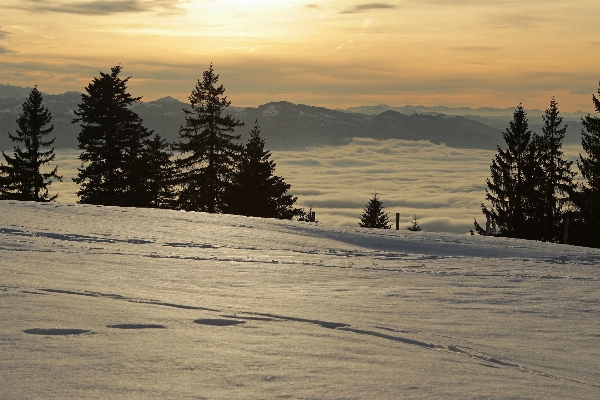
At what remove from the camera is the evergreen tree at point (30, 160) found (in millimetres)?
53469

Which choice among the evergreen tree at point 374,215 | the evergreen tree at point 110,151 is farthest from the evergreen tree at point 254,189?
the evergreen tree at point 374,215

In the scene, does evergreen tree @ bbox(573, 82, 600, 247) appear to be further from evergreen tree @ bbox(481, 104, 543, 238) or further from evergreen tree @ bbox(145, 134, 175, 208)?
evergreen tree @ bbox(145, 134, 175, 208)

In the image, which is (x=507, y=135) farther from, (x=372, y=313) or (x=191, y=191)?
(x=372, y=313)

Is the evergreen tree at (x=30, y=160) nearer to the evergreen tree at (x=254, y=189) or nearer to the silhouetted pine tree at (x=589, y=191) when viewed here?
the evergreen tree at (x=254, y=189)

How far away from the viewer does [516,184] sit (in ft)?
157

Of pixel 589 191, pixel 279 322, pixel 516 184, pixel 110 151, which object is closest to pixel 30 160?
pixel 110 151

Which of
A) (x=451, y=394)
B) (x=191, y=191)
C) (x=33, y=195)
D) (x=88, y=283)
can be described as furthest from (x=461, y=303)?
(x=33, y=195)

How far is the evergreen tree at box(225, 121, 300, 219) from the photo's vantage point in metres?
46.7

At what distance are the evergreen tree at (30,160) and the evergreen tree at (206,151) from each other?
11711mm

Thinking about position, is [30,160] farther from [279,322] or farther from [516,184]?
[279,322]

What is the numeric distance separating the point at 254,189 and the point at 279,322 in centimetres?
4207

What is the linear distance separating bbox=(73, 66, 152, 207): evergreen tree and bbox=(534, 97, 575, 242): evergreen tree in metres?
28.4

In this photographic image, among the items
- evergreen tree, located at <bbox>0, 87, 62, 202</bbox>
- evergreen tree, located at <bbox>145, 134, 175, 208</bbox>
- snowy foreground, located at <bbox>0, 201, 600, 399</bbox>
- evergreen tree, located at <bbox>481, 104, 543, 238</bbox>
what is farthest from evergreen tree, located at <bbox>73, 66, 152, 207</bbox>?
snowy foreground, located at <bbox>0, 201, 600, 399</bbox>

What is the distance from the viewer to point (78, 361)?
3672mm
